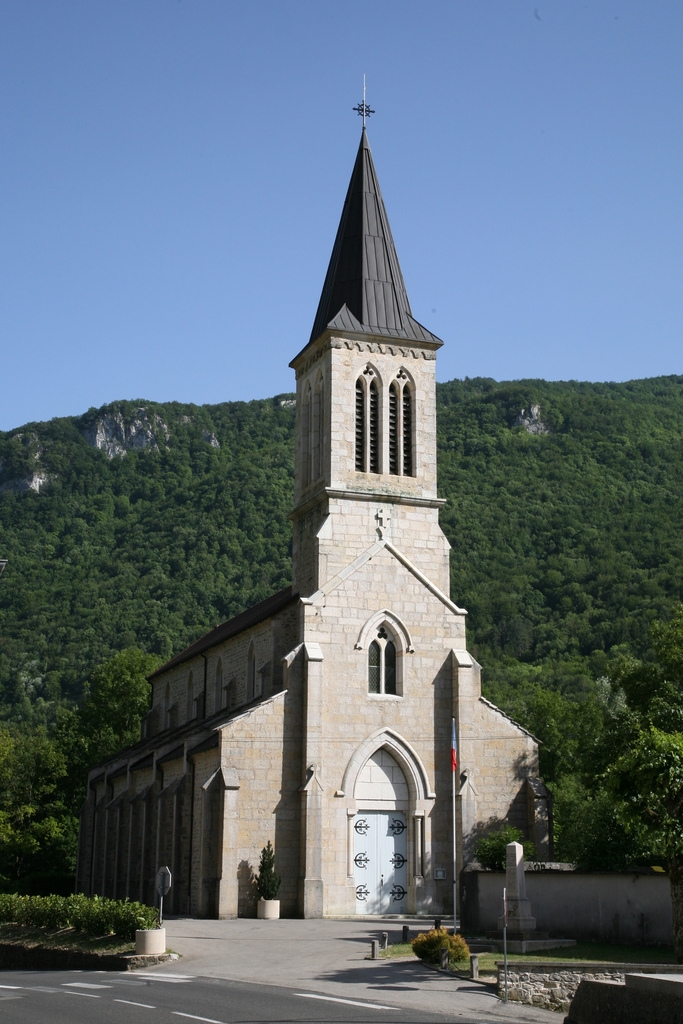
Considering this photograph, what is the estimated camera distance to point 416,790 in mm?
39281

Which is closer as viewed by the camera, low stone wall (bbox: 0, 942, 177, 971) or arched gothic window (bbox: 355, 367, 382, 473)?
low stone wall (bbox: 0, 942, 177, 971)

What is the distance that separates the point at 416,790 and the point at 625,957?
1459 cm

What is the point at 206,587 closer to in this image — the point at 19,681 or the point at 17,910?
the point at 19,681

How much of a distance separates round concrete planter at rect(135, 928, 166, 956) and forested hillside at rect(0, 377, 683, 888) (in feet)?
128

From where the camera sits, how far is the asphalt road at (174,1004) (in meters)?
17.3

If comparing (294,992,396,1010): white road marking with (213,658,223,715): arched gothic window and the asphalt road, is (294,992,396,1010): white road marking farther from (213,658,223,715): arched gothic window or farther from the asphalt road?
(213,658,223,715): arched gothic window

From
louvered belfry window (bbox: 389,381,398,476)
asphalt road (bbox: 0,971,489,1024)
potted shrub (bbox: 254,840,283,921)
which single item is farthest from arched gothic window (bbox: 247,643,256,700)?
asphalt road (bbox: 0,971,489,1024)

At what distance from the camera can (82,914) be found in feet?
95.2

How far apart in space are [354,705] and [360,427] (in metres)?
10.3

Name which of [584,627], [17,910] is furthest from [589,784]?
[584,627]

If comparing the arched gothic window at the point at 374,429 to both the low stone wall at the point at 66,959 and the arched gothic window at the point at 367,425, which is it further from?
the low stone wall at the point at 66,959

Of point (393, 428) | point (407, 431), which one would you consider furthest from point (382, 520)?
point (407, 431)

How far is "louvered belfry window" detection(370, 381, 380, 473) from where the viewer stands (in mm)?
42906

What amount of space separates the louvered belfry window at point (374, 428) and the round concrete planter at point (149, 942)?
805 inches
